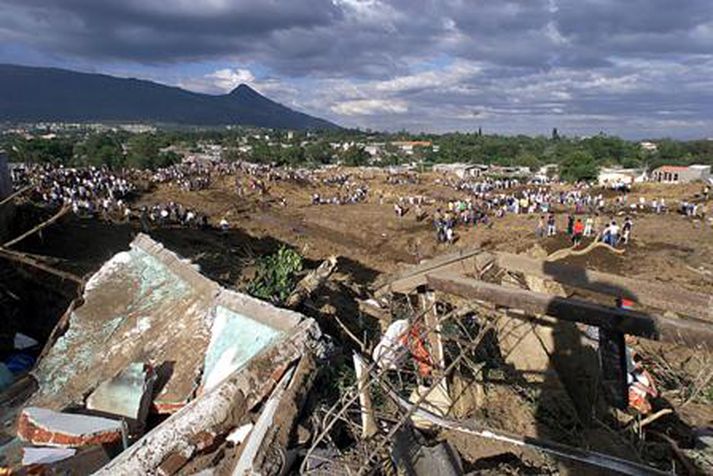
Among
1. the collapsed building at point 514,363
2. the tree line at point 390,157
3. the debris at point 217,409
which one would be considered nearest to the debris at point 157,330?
the debris at point 217,409

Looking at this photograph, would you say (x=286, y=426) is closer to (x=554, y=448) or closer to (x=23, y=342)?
(x=554, y=448)

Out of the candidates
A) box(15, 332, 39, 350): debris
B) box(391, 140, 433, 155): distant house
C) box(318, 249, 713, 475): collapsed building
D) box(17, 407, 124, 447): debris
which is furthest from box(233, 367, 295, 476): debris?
box(391, 140, 433, 155): distant house

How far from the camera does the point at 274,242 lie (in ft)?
88.4

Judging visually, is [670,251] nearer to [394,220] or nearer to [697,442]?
[394,220]

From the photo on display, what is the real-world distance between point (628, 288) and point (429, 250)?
72.3 feet

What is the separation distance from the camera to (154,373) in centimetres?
466

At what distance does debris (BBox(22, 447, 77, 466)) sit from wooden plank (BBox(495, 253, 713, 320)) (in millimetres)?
3922

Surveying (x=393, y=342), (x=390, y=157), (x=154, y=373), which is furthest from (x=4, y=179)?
(x=390, y=157)

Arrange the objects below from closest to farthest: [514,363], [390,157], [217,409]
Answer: [217,409]
[514,363]
[390,157]

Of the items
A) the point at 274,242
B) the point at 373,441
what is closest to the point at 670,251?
the point at 274,242

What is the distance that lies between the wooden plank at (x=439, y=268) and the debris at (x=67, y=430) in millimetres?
2562

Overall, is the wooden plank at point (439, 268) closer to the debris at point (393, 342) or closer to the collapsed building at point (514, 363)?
the collapsed building at point (514, 363)

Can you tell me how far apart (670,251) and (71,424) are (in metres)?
26.5

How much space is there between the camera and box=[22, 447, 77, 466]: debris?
3.67 meters
